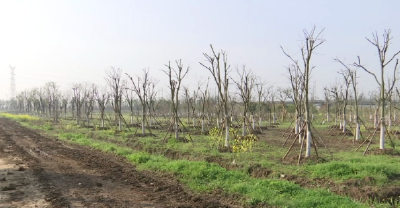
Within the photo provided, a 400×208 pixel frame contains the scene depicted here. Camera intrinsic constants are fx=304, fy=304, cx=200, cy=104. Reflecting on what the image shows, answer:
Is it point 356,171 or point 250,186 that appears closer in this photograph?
point 250,186

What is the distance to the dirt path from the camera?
700cm

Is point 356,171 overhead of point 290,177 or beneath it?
overhead

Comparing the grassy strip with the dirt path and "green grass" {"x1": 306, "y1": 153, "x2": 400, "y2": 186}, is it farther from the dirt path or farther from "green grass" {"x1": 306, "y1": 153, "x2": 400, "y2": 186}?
"green grass" {"x1": 306, "y1": 153, "x2": 400, "y2": 186}

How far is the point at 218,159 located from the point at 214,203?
16.2 ft

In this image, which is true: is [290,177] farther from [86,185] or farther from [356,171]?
[86,185]

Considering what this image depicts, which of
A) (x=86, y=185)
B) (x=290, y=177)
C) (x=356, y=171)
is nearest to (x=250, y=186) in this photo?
(x=290, y=177)

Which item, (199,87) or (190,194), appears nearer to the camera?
(190,194)

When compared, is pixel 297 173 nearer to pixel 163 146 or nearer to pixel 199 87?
pixel 163 146

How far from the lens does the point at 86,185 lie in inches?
335

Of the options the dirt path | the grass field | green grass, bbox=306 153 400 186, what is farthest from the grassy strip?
green grass, bbox=306 153 400 186

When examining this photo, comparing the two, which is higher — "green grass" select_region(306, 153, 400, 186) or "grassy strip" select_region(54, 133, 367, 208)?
"green grass" select_region(306, 153, 400, 186)

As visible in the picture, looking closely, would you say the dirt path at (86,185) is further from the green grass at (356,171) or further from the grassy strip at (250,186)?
the green grass at (356,171)

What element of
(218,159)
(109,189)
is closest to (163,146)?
(218,159)

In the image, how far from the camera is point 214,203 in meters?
6.99
